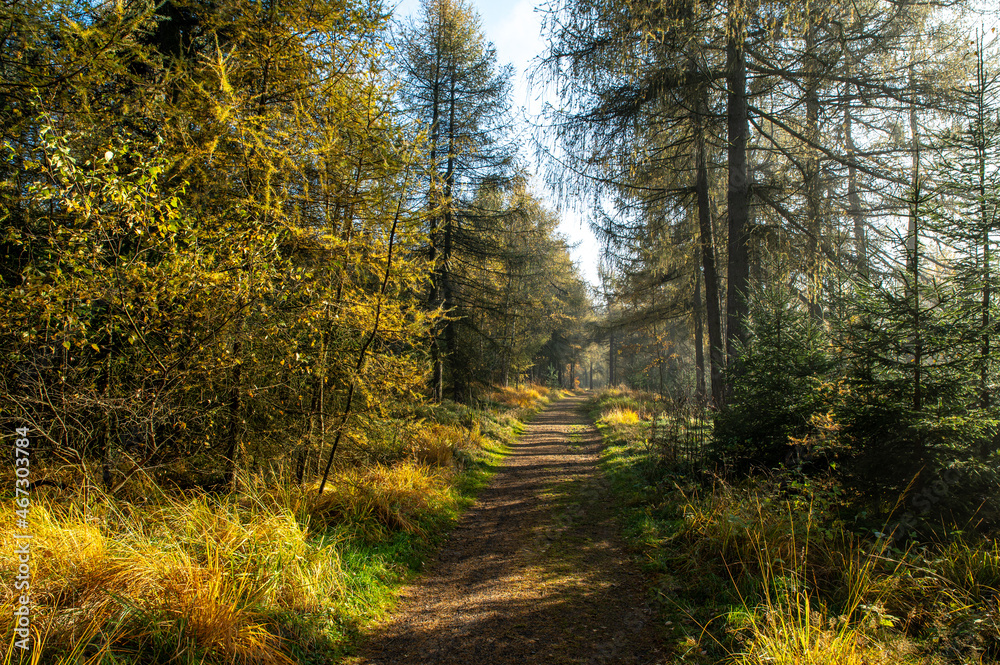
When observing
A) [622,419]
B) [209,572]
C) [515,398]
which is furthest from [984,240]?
[515,398]

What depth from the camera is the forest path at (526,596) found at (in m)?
3.20

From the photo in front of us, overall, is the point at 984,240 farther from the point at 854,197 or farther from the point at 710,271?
the point at 854,197

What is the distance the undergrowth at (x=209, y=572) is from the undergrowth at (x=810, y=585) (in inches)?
108

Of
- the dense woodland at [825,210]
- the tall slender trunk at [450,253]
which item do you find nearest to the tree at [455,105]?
the tall slender trunk at [450,253]

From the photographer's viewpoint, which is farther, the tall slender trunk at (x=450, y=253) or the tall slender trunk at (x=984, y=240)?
the tall slender trunk at (x=450, y=253)

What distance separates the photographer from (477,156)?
12.1 m

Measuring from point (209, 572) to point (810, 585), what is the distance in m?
4.61

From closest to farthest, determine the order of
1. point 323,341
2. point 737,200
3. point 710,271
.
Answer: point 323,341, point 737,200, point 710,271

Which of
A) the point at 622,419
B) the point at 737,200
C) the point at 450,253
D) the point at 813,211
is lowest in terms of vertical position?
the point at 622,419

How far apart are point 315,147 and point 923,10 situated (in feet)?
32.9

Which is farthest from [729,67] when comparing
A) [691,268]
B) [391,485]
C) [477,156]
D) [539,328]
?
[539,328]

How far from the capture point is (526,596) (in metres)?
4.05

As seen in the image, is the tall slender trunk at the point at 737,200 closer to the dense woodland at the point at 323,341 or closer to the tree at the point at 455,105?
the dense woodland at the point at 323,341

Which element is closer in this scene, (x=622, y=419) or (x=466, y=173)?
(x=466, y=173)
